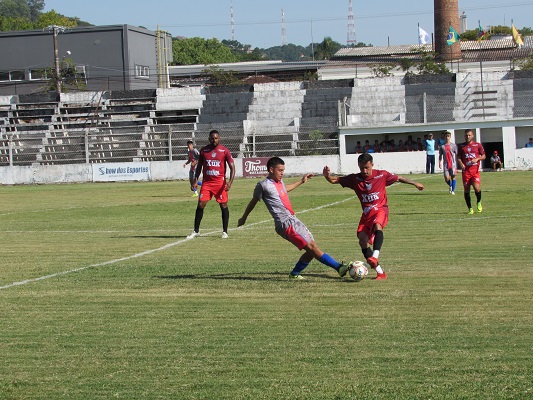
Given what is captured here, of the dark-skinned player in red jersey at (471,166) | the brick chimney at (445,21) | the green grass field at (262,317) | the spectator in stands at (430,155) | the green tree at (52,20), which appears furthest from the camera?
the green tree at (52,20)

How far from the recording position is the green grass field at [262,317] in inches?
244

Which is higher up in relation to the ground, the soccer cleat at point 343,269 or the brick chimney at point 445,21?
the brick chimney at point 445,21

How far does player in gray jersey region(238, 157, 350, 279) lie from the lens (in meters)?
10.5

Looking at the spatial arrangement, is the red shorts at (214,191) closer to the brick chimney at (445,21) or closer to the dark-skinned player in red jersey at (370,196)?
the dark-skinned player in red jersey at (370,196)

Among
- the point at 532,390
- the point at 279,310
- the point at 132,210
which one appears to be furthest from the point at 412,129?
the point at 532,390

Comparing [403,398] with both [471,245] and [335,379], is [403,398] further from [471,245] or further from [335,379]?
[471,245]

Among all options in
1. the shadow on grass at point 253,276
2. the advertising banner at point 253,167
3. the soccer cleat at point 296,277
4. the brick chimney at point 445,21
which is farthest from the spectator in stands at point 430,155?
the brick chimney at point 445,21

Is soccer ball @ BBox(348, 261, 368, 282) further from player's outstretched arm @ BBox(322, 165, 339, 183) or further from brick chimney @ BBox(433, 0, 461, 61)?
brick chimney @ BBox(433, 0, 461, 61)

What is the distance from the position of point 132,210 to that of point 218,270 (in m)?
12.3

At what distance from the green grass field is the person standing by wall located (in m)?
21.8

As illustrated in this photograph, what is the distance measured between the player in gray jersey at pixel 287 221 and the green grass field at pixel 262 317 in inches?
11.2

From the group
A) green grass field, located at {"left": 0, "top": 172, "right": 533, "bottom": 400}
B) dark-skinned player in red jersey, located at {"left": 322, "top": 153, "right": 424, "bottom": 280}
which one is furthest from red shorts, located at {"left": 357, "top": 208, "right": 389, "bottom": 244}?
green grass field, located at {"left": 0, "top": 172, "right": 533, "bottom": 400}

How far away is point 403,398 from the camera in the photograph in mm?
5711

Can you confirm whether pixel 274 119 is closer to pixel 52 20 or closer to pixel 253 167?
pixel 253 167
